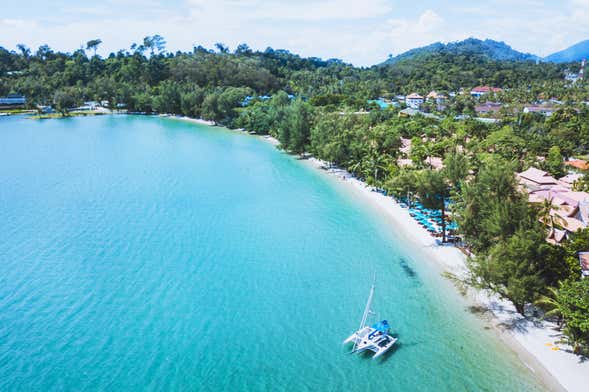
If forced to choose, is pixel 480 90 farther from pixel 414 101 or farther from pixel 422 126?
pixel 422 126

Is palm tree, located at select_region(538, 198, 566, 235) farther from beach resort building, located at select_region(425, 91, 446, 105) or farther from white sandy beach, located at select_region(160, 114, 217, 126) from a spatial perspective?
white sandy beach, located at select_region(160, 114, 217, 126)

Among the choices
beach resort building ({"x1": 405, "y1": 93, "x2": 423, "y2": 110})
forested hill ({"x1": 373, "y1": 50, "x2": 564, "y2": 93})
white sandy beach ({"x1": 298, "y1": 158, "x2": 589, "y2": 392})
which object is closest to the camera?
white sandy beach ({"x1": 298, "y1": 158, "x2": 589, "y2": 392})

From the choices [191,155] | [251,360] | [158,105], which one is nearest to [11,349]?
[251,360]

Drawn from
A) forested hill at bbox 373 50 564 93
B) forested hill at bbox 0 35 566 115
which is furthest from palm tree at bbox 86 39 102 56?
forested hill at bbox 373 50 564 93

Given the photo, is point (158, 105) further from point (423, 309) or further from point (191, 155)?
point (423, 309)

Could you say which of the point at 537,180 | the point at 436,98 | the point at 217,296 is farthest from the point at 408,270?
the point at 436,98

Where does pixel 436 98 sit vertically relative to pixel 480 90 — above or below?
below

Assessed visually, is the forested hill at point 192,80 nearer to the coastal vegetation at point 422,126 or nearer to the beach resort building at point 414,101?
the coastal vegetation at point 422,126
